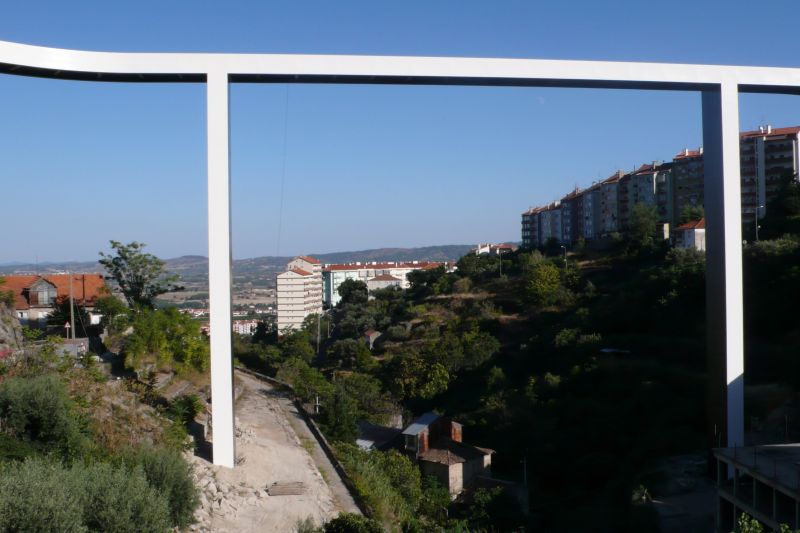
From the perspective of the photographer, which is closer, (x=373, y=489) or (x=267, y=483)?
(x=267, y=483)

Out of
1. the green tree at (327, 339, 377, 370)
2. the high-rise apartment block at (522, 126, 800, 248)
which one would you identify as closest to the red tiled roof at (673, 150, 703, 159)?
the high-rise apartment block at (522, 126, 800, 248)

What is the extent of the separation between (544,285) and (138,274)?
1650 cm

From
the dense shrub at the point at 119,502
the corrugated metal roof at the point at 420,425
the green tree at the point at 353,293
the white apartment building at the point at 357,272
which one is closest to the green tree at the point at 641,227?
the green tree at the point at 353,293

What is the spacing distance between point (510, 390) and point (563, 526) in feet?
26.0

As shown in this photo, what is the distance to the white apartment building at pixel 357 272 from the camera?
6431 centimetres

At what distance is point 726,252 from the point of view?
5637mm

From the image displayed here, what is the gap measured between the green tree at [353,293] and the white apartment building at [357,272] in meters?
19.5

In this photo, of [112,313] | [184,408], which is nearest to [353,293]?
[112,313]

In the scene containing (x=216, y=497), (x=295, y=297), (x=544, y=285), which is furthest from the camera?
(x=295, y=297)

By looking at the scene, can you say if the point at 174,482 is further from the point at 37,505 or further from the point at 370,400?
the point at 370,400

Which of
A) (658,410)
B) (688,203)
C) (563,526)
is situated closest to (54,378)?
(563,526)

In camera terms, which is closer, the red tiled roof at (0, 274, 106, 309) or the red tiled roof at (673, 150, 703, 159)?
the red tiled roof at (0, 274, 106, 309)

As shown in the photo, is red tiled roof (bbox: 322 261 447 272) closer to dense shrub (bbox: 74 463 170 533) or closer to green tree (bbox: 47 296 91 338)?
green tree (bbox: 47 296 91 338)

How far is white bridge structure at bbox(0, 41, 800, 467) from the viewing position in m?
5.18
